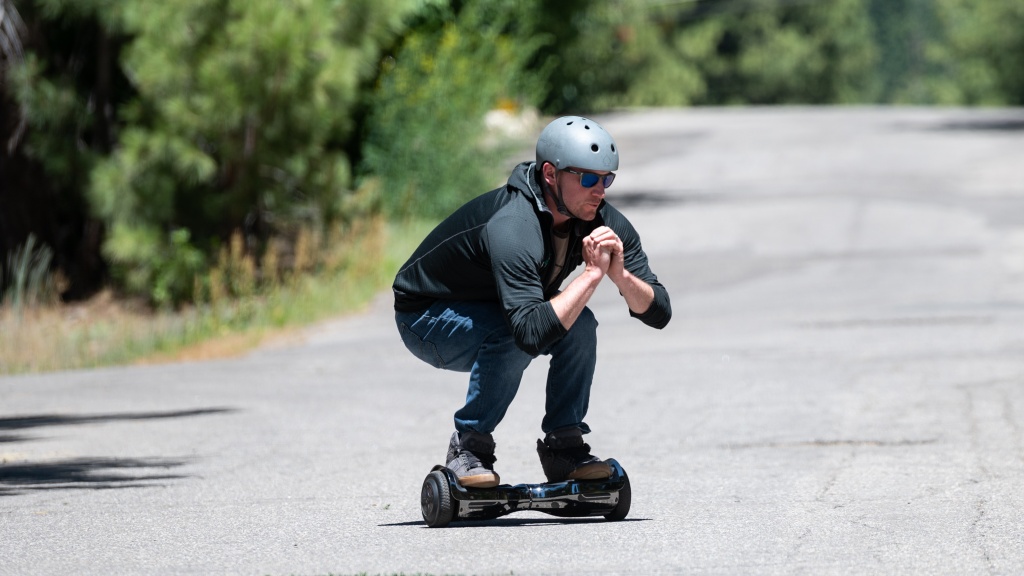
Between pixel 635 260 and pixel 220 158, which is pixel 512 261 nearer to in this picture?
pixel 635 260

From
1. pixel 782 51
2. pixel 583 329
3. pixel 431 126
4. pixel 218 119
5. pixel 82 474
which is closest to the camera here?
pixel 583 329

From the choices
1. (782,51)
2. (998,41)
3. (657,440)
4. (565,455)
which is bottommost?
(657,440)

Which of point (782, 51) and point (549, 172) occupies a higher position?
point (782, 51)

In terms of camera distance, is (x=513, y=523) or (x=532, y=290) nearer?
(x=532, y=290)

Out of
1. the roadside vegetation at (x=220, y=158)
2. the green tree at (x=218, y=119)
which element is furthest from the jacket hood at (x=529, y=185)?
the green tree at (x=218, y=119)

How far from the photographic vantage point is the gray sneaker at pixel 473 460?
6.25 meters

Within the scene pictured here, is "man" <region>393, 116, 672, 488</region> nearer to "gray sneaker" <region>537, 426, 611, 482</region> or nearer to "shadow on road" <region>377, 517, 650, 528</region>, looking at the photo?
"gray sneaker" <region>537, 426, 611, 482</region>

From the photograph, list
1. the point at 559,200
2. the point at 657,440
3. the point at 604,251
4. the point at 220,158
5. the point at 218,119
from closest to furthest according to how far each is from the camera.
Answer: the point at 604,251 < the point at 559,200 < the point at 657,440 < the point at 218,119 < the point at 220,158

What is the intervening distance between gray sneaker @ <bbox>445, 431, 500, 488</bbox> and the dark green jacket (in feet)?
1.78

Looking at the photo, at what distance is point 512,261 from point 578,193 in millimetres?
352

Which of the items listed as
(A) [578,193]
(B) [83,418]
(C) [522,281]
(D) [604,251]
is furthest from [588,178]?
(B) [83,418]

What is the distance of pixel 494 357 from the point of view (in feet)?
20.8

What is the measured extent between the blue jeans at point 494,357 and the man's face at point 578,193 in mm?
450

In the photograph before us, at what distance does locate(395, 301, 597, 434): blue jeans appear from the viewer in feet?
20.8
